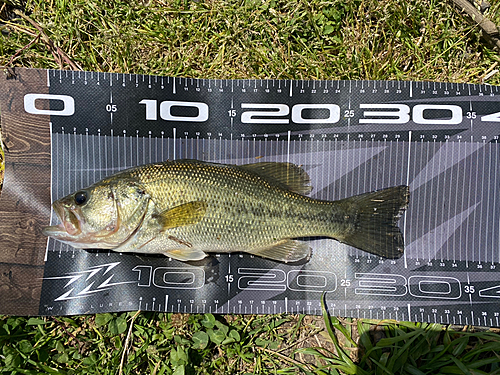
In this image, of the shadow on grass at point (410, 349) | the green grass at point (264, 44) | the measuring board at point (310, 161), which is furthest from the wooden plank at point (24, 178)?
the shadow on grass at point (410, 349)

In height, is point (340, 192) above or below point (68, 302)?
above

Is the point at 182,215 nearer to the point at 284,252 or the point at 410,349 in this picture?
the point at 284,252

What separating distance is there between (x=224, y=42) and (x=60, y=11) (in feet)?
5.50

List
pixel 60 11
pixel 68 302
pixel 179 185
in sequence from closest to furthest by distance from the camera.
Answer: pixel 179 185
pixel 68 302
pixel 60 11

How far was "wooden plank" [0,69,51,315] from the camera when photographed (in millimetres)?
2906

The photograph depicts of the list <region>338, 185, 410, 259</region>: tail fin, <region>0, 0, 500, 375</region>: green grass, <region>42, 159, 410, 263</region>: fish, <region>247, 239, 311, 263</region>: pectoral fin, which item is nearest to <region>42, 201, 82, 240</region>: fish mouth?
<region>42, 159, 410, 263</region>: fish

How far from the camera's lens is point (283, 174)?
9.31 feet

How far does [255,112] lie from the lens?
9.87 ft

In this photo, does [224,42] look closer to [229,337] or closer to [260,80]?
[260,80]

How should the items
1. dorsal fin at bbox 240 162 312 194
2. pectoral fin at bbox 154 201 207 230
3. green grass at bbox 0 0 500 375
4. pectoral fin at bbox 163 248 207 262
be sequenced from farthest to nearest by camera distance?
green grass at bbox 0 0 500 375
dorsal fin at bbox 240 162 312 194
pectoral fin at bbox 163 248 207 262
pectoral fin at bbox 154 201 207 230

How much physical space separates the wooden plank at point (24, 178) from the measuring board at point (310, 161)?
0.07 m

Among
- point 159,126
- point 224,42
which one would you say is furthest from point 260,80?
point 159,126

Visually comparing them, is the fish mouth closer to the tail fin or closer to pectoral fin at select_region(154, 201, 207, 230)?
pectoral fin at select_region(154, 201, 207, 230)

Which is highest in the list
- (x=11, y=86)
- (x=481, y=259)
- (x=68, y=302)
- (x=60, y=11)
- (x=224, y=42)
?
(x=60, y=11)
